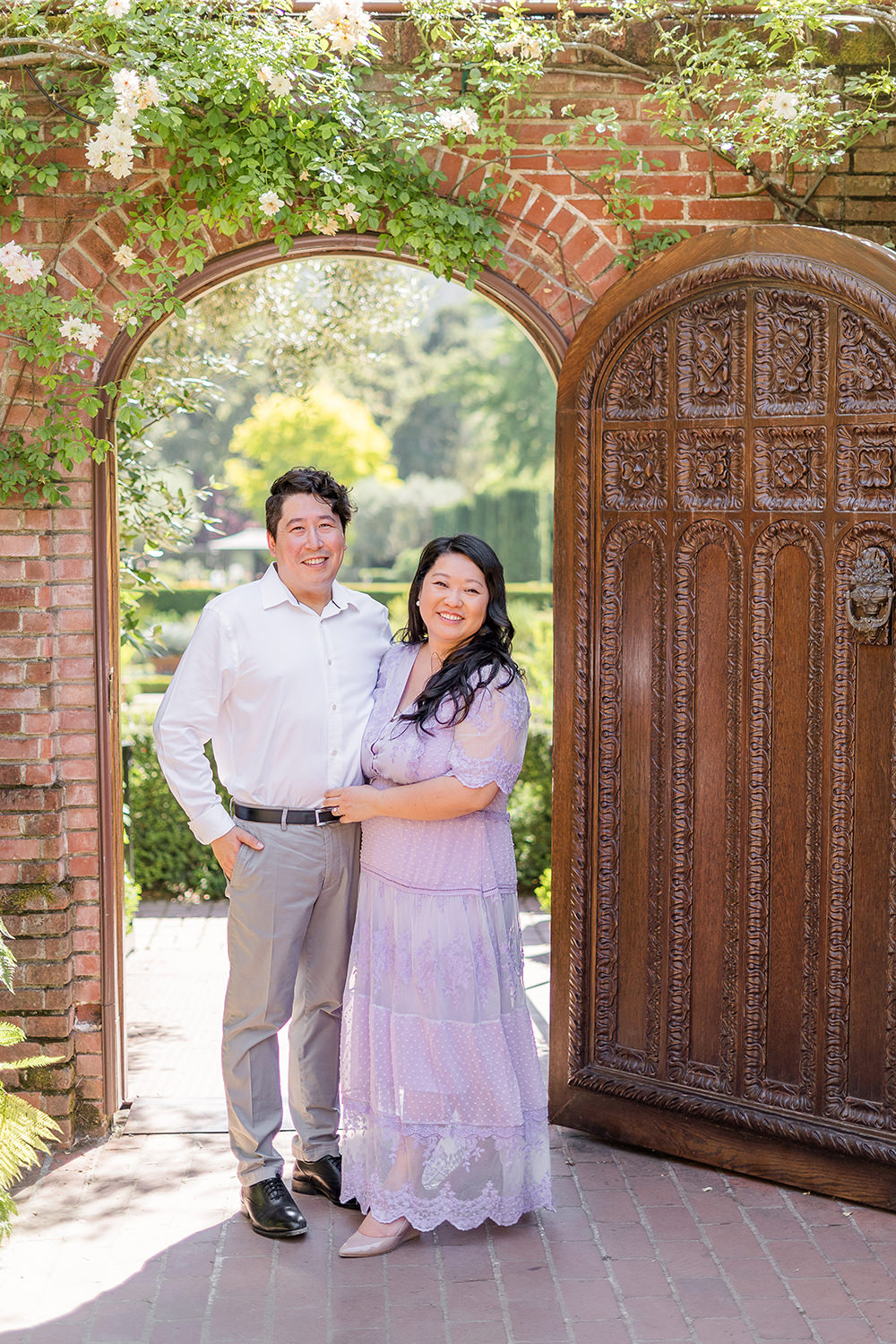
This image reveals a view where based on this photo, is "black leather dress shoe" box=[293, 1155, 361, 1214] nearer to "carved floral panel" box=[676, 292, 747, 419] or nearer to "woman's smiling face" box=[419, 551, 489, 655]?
"woman's smiling face" box=[419, 551, 489, 655]

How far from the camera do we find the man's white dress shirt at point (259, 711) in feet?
10.8

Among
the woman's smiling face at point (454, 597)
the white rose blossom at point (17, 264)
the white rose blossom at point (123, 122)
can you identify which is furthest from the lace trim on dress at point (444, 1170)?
the white rose blossom at point (123, 122)

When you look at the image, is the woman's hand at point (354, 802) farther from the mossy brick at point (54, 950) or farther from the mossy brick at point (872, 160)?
the mossy brick at point (872, 160)

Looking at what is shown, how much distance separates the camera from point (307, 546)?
3.37 m

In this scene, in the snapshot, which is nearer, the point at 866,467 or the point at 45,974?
the point at 866,467

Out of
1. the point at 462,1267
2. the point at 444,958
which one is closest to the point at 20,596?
the point at 444,958

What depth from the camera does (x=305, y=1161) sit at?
11.7 feet

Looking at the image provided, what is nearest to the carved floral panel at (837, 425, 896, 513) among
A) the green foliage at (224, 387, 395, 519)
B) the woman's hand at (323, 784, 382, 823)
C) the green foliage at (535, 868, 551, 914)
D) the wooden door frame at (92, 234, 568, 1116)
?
the wooden door frame at (92, 234, 568, 1116)

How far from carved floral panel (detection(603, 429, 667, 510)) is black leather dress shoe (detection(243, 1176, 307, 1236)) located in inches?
85.0

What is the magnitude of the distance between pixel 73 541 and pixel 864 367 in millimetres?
2380

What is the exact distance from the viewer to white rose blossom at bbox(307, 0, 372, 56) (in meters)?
3.45

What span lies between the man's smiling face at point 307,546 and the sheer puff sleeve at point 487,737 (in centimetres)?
56

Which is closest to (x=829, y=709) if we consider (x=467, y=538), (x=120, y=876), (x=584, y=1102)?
(x=467, y=538)

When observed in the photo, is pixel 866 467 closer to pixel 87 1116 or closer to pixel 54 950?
pixel 54 950
